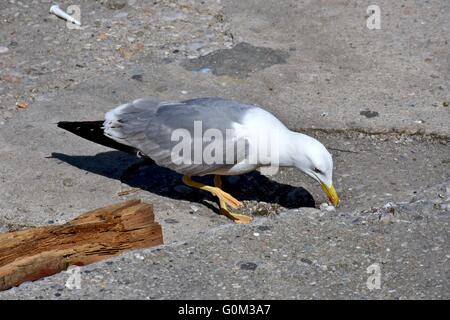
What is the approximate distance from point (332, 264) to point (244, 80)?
8.40 ft

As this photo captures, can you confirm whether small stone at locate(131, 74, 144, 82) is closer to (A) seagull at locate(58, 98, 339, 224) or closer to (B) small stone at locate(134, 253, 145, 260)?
(A) seagull at locate(58, 98, 339, 224)

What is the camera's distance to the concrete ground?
475cm

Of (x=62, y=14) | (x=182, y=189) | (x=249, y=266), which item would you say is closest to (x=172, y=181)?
(x=182, y=189)

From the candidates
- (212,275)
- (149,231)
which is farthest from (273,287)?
(149,231)

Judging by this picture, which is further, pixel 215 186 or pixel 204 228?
pixel 215 186

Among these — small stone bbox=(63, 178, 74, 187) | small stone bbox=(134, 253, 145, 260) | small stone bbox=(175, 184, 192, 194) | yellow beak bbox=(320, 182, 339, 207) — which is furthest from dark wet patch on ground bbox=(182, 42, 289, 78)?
small stone bbox=(134, 253, 145, 260)

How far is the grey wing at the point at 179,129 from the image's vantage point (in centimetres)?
557

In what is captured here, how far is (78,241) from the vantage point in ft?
16.3

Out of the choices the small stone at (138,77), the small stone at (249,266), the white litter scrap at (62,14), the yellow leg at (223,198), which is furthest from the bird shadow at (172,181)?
the white litter scrap at (62,14)

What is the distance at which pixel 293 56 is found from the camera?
7383 mm

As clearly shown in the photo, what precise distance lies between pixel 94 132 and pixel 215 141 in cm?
85

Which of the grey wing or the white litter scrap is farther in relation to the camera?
the white litter scrap
